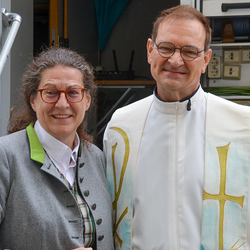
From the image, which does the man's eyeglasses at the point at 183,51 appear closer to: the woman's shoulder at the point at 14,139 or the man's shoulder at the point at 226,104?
the man's shoulder at the point at 226,104

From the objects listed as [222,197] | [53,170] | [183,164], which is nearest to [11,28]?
[53,170]

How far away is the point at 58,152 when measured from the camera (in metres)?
1.99

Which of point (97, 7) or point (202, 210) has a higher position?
point (97, 7)

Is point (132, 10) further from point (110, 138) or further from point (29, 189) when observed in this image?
point (29, 189)

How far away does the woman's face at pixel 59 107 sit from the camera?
1979mm

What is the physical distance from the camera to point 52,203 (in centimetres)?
186

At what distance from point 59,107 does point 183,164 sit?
58cm

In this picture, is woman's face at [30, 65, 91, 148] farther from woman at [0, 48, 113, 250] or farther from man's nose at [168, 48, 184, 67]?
man's nose at [168, 48, 184, 67]

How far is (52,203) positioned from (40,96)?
411mm

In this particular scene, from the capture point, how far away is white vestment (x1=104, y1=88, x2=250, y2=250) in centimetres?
216

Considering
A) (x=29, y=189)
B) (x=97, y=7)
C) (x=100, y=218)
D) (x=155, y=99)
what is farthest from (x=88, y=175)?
(x=97, y=7)

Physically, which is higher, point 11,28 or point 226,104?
point 11,28

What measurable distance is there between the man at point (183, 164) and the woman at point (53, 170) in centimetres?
16

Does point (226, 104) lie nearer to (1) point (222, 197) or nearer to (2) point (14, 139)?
(1) point (222, 197)
